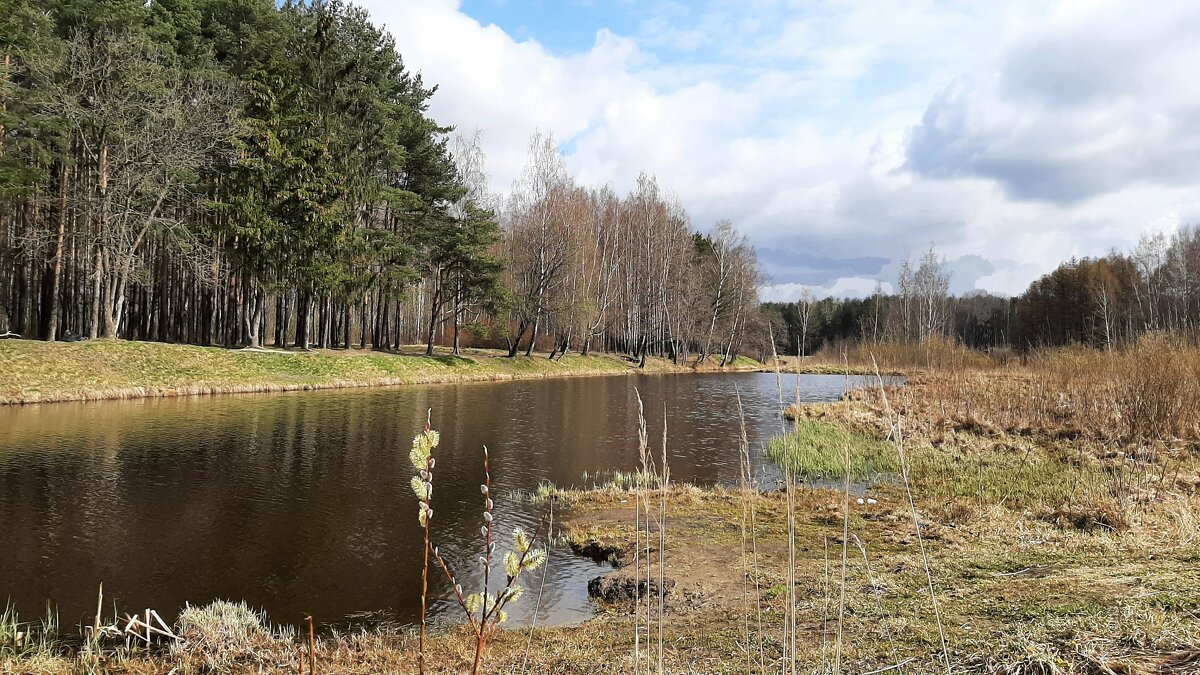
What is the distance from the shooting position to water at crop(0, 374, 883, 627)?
21.4ft

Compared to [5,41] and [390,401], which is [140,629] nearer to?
[390,401]

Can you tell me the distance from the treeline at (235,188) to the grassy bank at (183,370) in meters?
2.97

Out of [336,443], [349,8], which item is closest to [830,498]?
[336,443]

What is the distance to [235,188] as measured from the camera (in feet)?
92.6

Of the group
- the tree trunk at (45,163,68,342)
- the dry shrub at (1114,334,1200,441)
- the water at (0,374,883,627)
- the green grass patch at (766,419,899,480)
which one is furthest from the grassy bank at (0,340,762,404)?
the dry shrub at (1114,334,1200,441)

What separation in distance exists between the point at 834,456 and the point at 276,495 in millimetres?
11180

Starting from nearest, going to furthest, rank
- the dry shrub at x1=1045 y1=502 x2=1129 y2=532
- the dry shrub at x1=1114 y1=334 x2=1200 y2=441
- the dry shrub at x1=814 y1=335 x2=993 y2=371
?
the dry shrub at x1=1045 y1=502 x2=1129 y2=532, the dry shrub at x1=1114 y1=334 x2=1200 y2=441, the dry shrub at x1=814 y1=335 x2=993 y2=371

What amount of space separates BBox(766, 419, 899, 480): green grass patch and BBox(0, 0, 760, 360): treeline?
23.5 metres

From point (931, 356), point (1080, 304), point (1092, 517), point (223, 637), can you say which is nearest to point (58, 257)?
point (223, 637)

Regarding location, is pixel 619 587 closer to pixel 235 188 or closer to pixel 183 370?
pixel 183 370

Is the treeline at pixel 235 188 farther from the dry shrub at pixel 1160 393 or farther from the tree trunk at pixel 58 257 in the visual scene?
the dry shrub at pixel 1160 393

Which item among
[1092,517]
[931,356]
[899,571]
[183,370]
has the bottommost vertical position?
[899,571]

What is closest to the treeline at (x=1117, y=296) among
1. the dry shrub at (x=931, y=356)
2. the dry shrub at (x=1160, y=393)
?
the dry shrub at (x=931, y=356)

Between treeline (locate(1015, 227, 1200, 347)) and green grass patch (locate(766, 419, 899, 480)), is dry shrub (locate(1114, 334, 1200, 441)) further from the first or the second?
treeline (locate(1015, 227, 1200, 347))
